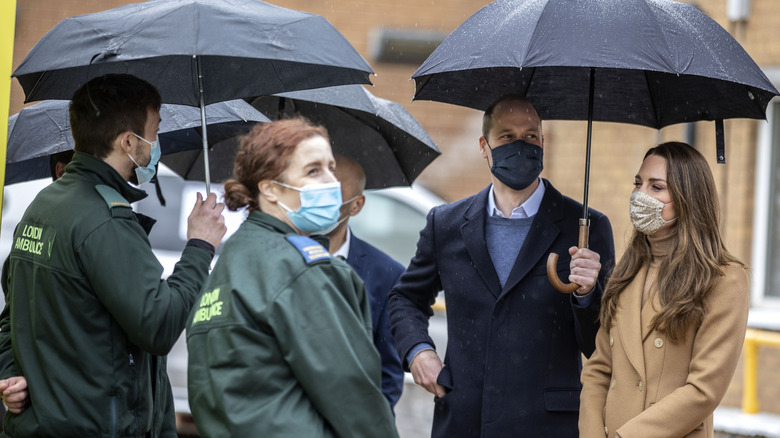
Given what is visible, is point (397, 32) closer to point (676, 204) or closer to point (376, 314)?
point (376, 314)

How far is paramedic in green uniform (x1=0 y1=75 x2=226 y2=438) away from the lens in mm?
3188

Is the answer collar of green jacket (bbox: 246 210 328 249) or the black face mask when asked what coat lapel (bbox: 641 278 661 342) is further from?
collar of green jacket (bbox: 246 210 328 249)

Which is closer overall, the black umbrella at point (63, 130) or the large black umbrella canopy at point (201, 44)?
the large black umbrella canopy at point (201, 44)

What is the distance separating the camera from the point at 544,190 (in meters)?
4.05

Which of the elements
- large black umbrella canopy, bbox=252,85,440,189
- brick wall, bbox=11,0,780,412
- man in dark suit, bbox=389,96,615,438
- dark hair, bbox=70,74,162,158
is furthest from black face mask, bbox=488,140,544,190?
brick wall, bbox=11,0,780,412

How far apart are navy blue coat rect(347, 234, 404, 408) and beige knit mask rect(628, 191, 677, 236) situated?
48.0 inches

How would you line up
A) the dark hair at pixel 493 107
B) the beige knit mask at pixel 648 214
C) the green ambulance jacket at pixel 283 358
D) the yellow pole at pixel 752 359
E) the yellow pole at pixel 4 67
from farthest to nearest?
the yellow pole at pixel 752 359, the dark hair at pixel 493 107, the yellow pole at pixel 4 67, the beige knit mask at pixel 648 214, the green ambulance jacket at pixel 283 358

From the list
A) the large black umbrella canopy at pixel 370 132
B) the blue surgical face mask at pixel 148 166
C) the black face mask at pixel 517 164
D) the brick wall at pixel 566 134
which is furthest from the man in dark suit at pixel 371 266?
the brick wall at pixel 566 134

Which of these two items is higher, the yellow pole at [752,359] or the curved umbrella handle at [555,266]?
the curved umbrella handle at [555,266]

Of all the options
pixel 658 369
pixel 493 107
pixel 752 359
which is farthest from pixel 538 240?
pixel 752 359

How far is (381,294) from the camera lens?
4461mm

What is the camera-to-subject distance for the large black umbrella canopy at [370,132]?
14.8 ft

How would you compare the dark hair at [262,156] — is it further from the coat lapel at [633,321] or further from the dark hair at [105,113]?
the coat lapel at [633,321]

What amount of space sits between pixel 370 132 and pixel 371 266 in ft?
2.20
